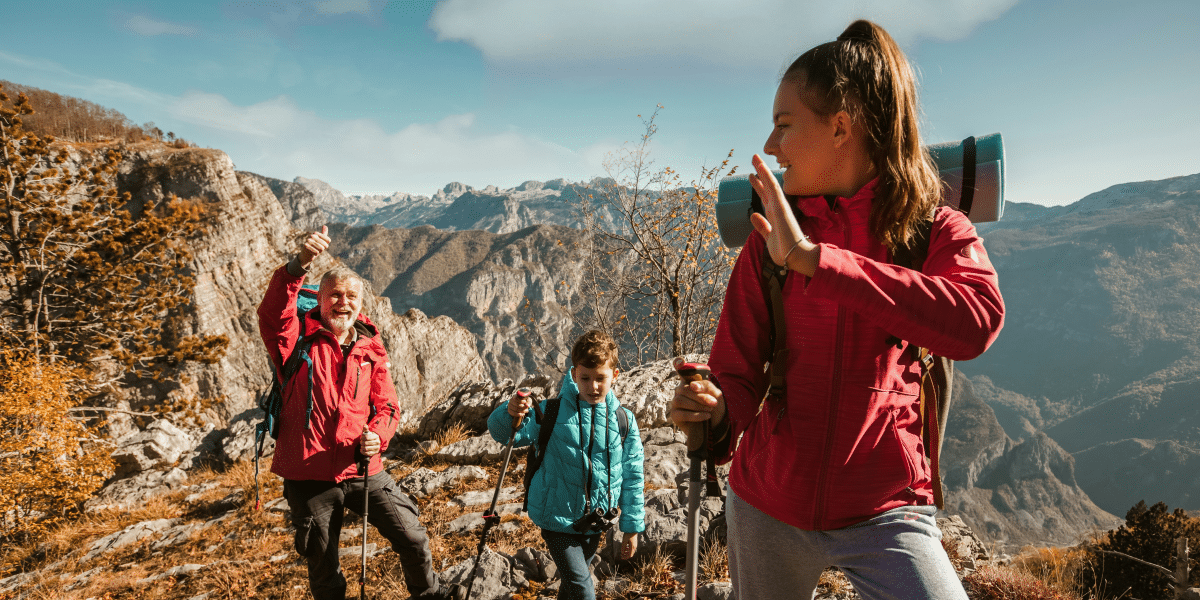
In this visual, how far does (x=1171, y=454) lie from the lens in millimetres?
142750

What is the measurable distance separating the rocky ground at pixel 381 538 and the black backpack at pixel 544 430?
4.02ft

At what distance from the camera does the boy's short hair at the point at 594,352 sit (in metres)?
3.55

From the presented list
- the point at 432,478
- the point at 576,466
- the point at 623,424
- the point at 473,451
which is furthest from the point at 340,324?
the point at 473,451

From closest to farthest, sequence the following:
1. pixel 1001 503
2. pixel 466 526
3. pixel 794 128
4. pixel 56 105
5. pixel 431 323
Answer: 1. pixel 794 128
2. pixel 466 526
3. pixel 56 105
4. pixel 431 323
5. pixel 1001 503

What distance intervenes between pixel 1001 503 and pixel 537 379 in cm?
17317

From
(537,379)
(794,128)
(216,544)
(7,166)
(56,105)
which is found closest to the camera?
(794,128)

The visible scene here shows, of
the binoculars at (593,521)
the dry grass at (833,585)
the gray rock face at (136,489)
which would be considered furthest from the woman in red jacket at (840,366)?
the gray rock face at (136,489)

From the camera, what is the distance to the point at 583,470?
11.2 ft

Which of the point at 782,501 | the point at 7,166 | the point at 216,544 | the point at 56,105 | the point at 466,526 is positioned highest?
the point at 56,105

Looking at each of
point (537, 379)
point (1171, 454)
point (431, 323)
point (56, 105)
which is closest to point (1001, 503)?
point (1171, 454)

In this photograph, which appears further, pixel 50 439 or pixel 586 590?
pixel 50 439

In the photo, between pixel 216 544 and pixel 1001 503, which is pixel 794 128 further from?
pixel 1001 503

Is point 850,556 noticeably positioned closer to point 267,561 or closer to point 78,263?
point 267,561

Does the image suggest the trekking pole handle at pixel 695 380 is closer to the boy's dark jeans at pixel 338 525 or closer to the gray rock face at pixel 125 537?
the boy's dark jeans at pixel 338 525
